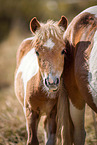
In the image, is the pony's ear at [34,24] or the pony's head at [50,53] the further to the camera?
the pony's ear at [34,24]

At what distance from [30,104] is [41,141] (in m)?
1.35

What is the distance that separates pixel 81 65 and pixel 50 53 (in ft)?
1.08

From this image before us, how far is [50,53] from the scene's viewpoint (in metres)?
1.96

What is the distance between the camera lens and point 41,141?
3.36m

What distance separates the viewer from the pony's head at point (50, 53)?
191 cm

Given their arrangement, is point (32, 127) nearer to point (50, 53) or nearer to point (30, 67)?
point (30, 67)

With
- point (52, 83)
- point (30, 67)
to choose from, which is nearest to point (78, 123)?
point (52, 83)

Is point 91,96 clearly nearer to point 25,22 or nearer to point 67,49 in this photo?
point 67,49

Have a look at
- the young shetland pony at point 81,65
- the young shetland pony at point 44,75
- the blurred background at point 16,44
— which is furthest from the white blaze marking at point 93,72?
the blurred background at point 16,44

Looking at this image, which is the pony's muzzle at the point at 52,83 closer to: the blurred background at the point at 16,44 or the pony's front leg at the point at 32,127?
the pony's front leg at the point at 32,127

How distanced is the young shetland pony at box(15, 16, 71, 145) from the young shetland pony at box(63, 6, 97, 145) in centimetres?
14

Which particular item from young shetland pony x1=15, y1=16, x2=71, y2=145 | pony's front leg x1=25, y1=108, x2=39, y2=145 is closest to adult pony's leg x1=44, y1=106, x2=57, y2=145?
young shetland pony x1=15, y1=16, x2=71, y2=145

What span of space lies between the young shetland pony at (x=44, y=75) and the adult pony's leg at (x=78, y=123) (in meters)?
0.23

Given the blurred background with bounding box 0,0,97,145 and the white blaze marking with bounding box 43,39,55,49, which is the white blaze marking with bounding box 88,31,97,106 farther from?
the blurred background with bounding box 0,0,97,145
